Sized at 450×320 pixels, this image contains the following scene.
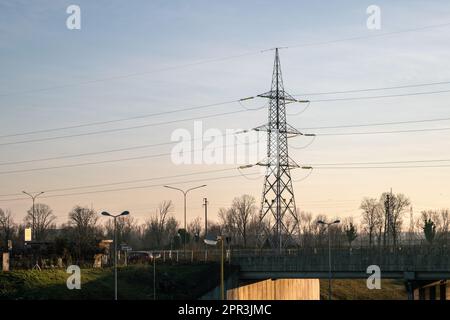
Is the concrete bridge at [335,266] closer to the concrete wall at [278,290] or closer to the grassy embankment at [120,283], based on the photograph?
the concrete wall at [278,290]

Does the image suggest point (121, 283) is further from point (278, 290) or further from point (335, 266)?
point (278, 290)

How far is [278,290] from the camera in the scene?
326 feet

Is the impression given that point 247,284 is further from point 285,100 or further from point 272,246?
point 285,100

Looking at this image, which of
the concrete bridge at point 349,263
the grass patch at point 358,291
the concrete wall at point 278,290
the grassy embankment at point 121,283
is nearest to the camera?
the grassy embankment at point 121,283

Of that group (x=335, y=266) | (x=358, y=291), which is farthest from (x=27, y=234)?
(x=358, y=291)

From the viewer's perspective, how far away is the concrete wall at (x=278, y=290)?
→ 91875mm

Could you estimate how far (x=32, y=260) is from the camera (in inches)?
3039

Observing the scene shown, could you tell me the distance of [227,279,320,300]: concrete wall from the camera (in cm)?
9188

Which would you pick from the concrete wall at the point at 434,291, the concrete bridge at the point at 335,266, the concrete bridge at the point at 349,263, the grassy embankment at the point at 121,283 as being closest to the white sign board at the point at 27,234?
the grassy embankment at the point at 121,283

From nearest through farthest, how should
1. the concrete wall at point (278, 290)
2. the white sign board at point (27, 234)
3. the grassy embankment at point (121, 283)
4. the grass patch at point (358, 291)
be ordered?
the grassy embankment at point (121, 283)
the white sign board at point (27, 234)
the concrete wall at point (278, 290)
the grass patch at point (358, 291)
